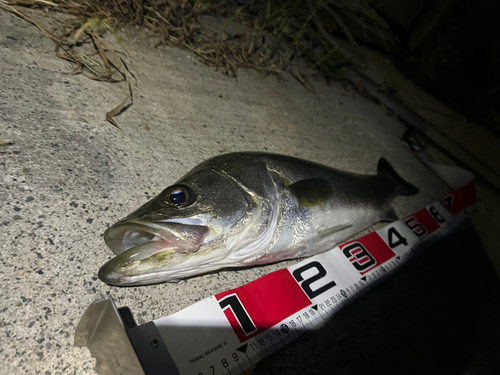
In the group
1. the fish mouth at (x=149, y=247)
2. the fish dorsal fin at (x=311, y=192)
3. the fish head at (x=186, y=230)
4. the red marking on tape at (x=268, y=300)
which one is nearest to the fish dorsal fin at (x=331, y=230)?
the fish dorsal fin at (x=311, y=192)

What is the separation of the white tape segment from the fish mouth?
26 centimetres

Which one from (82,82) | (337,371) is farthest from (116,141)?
(337,371)

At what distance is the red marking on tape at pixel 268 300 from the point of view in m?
1.26

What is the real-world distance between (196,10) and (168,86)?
4.00ft

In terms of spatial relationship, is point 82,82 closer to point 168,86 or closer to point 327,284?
point 168,86

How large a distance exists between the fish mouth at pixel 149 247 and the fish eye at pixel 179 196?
0.29ft

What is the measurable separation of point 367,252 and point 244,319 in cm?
106

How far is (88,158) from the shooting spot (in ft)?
4.79

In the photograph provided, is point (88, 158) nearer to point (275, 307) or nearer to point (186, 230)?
Answer: point (186, 230)

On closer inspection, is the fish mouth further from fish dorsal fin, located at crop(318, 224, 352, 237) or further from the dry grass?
the dry grass

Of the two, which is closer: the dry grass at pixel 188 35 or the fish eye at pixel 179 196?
the fish eye at pixel 179 196

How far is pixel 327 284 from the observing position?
1.58 m

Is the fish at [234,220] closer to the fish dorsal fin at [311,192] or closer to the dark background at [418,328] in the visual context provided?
the fish dorsal fin at [311,192]

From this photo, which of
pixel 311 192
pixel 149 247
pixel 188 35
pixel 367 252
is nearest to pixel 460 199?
pixel 367 252
